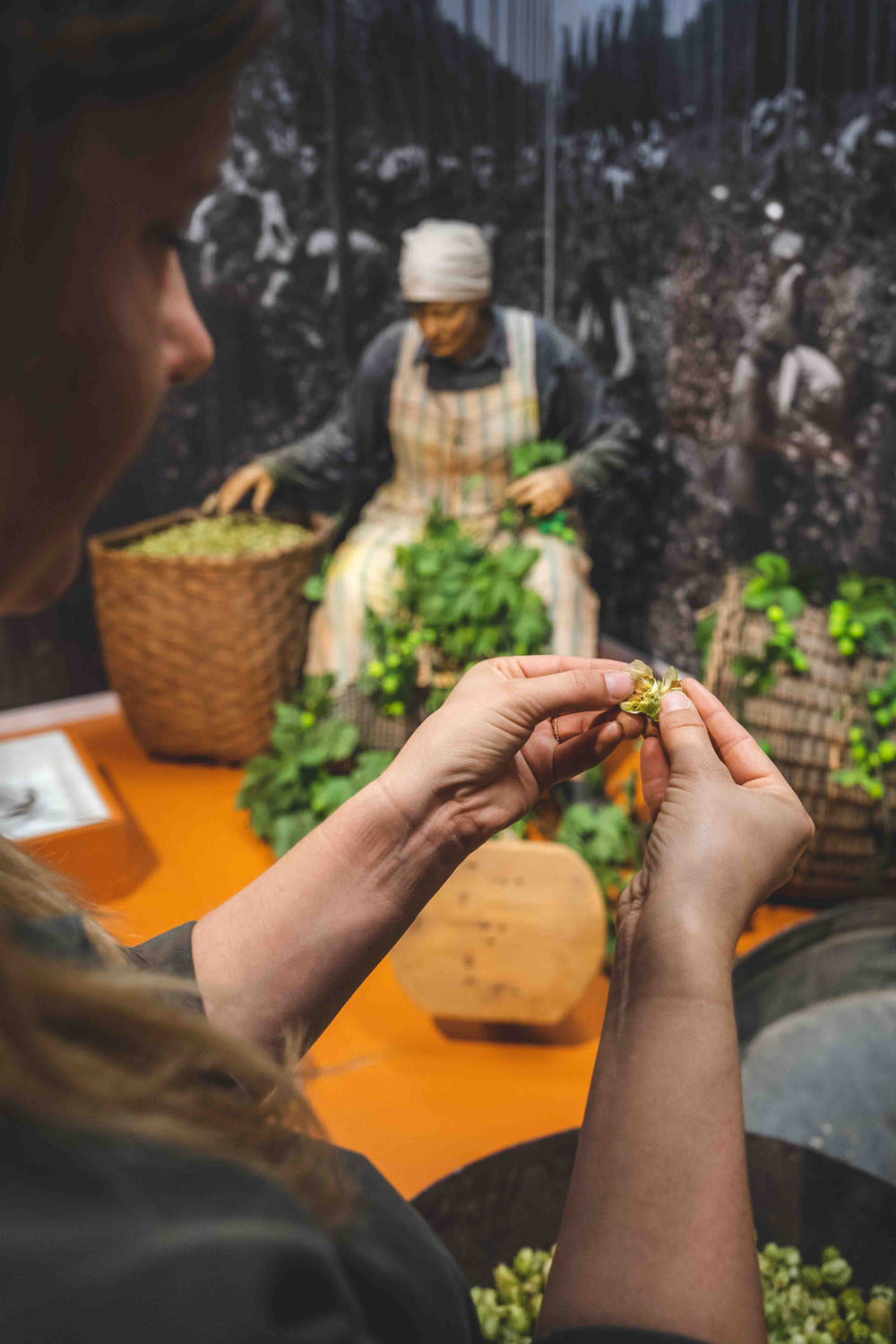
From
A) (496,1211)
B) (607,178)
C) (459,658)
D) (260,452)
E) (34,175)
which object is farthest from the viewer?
(260,452)

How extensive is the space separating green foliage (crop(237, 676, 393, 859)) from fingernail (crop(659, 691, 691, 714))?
4.94ft

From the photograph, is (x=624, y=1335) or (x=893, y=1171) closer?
(x=624, y=1335)

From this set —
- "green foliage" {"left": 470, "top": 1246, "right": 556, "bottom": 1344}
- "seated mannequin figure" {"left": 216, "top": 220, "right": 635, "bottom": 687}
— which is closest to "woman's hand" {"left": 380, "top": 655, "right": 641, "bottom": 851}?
"green foliage" {"left": 470, "top": 1246, "right": 556, "bottom": 1344}

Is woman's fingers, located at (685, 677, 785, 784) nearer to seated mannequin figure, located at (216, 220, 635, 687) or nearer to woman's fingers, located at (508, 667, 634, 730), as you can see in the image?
woman's fingers, located at (508, 667, 634, 730)

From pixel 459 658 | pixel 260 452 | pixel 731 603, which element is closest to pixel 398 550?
pixel 459 658

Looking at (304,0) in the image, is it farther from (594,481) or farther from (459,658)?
(459,658)

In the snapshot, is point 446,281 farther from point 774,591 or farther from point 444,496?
point 774,591

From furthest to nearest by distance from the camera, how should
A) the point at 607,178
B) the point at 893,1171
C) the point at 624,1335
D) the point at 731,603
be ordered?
the point at 607,178
the point at 731,603
the point at 893,1171
the point at 624,1335

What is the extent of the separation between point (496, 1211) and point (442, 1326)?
0.68m

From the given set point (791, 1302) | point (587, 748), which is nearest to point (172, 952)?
point (587, 748)

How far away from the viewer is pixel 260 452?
139 inches

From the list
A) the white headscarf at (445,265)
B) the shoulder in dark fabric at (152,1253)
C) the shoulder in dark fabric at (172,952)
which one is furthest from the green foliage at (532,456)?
the shoulder in dark fabric at (152,1253)

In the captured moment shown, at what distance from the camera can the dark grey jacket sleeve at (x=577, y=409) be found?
9.38 ft

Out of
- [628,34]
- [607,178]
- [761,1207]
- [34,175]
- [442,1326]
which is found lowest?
[761,1207]
